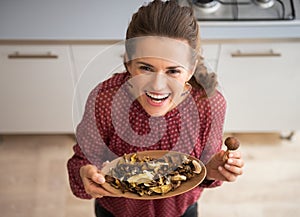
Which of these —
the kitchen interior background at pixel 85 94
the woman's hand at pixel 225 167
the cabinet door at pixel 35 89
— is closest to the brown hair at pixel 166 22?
the woman's hand at pixel 225 167

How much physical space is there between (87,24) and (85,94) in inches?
14.4

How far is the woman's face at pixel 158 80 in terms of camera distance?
0.76 metres

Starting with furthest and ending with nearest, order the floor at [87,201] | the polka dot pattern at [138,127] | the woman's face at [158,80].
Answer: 1. the floor at [87,201]
2. the polka dot pattern at [138,127]
3. the woman's face at [158,80]

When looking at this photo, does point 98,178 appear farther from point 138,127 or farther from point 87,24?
point 87,24

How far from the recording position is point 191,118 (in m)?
0.93

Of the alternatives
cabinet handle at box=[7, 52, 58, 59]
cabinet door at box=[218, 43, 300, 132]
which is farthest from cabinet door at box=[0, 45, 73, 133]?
cabinet door at box=[218, 43, 300, 132]

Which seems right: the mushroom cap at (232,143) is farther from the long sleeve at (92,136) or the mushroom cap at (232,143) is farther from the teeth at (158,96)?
the long sleeve at (92,136)

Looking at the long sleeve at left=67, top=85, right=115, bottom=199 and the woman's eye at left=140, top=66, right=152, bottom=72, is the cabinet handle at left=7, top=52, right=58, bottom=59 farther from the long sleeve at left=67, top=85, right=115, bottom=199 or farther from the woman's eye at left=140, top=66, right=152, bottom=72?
the woman's eye at left=140, top=66, right=152, bottom=72

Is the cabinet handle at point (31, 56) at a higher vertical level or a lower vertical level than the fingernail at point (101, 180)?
A: lower

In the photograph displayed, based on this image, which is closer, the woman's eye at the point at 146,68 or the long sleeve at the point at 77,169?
the woman's eye at the point at 146,68

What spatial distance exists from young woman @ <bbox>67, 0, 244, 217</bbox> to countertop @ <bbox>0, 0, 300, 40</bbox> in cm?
51

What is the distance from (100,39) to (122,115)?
21.0 inches

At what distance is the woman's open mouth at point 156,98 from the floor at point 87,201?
0.98 m

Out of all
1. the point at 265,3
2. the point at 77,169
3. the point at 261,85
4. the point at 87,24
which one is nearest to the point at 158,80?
the point at 77,169
